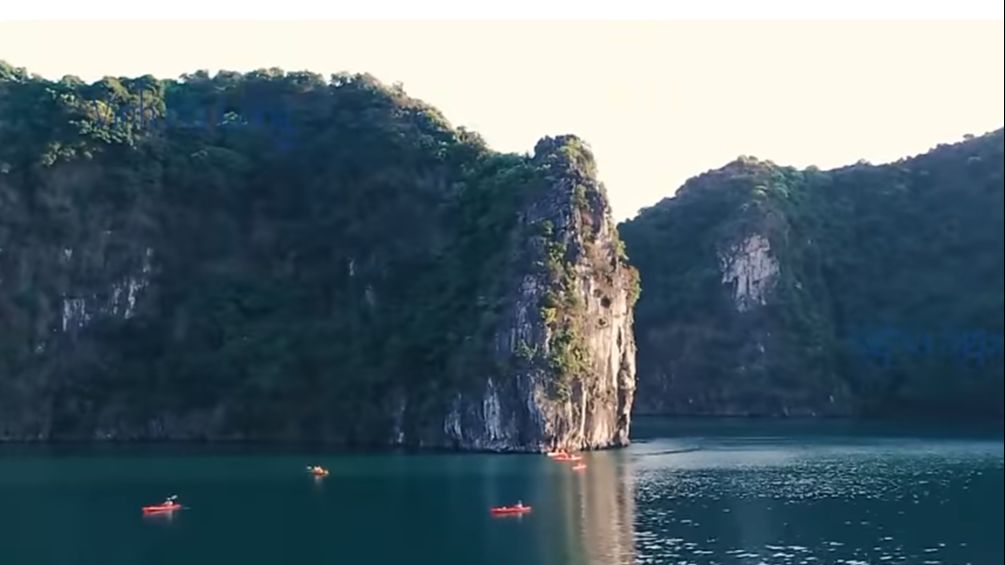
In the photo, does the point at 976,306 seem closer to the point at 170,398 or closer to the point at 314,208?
the point at 314,208

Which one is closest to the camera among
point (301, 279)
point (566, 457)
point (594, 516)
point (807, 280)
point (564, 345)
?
point (594, 516)

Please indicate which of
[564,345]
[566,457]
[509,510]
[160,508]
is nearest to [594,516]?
[509,510]

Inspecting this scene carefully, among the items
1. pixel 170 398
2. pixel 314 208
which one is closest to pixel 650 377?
pixel 314 208

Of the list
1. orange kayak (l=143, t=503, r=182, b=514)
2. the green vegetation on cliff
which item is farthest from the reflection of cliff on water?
the green vegetation on cliff

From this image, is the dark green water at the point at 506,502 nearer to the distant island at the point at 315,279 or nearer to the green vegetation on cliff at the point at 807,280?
the distant island at the point at 315,279

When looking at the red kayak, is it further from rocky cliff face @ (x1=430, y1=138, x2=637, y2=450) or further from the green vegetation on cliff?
the green vegetation on cliff

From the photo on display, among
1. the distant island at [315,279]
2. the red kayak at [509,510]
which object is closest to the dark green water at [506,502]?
the red kayak at [509,510]

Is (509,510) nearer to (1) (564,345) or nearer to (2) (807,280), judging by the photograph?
(1) (564,345)
